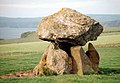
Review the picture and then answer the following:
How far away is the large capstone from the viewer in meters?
24.5

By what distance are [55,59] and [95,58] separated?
3.77 m

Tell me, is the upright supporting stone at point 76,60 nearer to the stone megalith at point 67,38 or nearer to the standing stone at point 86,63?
the stone megalith at point 67,38

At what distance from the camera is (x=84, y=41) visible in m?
25.6

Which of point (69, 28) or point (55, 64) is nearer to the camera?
point (69, 28)

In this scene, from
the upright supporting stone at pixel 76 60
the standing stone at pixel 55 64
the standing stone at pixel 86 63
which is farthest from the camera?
the standing stone at pixel 86 63

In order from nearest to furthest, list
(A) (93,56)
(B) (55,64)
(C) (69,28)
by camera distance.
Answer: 1. (C) (69,28)
2. (B) (55,64)
3. (A) (93,56)

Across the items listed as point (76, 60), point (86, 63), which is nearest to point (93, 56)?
point (86, 63)

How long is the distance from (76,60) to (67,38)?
1956mm

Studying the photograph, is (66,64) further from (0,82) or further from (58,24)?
(0,82)

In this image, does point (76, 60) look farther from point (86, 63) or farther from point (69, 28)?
point (69, 28)

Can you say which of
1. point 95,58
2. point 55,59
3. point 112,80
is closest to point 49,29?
point 55,59

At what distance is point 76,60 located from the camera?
1001 inches

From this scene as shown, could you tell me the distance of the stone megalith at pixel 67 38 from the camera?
2462 cm

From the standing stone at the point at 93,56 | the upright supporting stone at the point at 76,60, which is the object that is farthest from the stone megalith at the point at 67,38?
the standing stone at the point at 93,56
